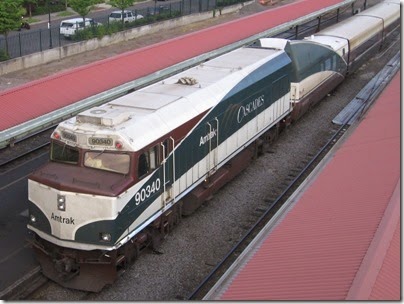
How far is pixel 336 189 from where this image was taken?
14172mm

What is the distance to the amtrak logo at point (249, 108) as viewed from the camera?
17922 mm

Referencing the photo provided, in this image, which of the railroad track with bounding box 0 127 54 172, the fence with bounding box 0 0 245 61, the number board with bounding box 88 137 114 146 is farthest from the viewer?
the fence with bounding box 0 0 245 61

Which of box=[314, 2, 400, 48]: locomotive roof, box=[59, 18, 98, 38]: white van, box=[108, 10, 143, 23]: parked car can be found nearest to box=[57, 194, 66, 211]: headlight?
box=[314, 2, 400, 48]: locomotive roof

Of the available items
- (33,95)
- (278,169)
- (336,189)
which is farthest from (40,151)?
(336,189)

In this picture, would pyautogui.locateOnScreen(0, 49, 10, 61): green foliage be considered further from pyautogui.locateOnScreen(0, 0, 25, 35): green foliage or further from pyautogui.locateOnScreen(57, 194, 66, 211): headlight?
pyautogui.locateOnScreen(57, 194, 66, 211): headlight

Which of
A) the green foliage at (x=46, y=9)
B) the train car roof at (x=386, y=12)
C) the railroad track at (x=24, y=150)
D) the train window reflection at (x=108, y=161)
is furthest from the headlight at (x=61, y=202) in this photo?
the green foliage at (x=46, y=9)

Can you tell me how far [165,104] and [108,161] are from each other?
2.75m

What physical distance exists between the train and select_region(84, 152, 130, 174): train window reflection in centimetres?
2

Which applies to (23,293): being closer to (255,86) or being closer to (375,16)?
(255,86)

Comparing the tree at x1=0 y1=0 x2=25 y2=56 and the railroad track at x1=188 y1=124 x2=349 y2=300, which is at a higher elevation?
the tree at x1=0 y1=0 x2=25 y2=56

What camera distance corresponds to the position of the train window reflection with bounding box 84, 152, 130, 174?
12.5 m

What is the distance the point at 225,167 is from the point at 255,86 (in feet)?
9.82

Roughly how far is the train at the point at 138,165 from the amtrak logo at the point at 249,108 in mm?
33

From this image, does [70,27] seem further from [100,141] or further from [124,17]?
[100,141]
